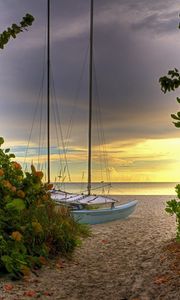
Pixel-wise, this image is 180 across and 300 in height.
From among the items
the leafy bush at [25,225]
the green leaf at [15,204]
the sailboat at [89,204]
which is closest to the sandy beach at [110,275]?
the leafy bush at [25,225]

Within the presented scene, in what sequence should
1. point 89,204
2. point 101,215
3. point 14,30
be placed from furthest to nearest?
point 89,204
point 101,215
point 14,30

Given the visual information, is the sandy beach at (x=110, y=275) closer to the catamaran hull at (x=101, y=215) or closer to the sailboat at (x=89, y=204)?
the sailboat at (x=89, y=204)

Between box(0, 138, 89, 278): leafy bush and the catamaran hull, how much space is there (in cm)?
444

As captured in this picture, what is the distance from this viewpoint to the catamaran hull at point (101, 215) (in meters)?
15.3

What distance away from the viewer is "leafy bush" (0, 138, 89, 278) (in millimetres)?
7875

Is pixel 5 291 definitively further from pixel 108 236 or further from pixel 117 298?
pixel 108 236

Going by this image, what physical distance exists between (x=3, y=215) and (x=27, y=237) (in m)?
0.72

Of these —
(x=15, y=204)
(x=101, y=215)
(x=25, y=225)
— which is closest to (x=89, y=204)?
(x=101, y=215)

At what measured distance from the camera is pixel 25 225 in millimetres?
8898

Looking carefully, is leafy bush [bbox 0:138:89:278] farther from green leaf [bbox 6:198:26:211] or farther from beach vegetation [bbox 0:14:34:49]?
beach vegetation [bbox 0:14:34:49]

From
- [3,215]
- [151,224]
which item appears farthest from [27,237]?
[151,224]

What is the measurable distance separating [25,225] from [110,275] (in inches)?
70.0

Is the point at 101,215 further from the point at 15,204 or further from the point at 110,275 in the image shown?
the point at 15,204

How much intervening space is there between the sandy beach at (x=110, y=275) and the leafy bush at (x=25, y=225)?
0.26 m
